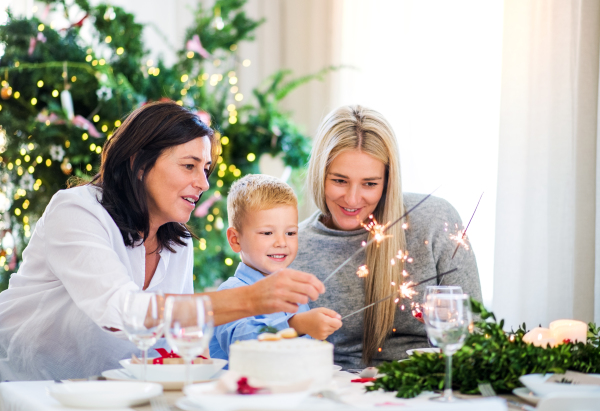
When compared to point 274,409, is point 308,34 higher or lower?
higher

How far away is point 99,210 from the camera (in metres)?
1.70

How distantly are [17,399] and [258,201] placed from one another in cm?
93

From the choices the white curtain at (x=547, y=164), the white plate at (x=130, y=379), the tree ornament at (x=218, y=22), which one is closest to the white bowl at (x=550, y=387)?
the white plate at (x=130, y=379)

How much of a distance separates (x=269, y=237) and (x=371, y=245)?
1.31 feet

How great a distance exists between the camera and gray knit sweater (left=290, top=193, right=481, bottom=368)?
2131 mm

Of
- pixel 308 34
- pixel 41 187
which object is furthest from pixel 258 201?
pixel 308 34

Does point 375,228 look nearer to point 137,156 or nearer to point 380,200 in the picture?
point 380,200

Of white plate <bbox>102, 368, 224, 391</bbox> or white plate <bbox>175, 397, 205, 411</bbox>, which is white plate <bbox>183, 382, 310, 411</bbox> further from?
white plate <bbox>102, 368, 224, 391</bbox>

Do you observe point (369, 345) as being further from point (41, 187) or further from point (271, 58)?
point (271, 58)

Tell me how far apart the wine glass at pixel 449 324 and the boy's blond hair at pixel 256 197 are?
2.92 ft

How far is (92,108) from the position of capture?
322cm

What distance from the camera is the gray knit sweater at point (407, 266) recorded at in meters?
2.13

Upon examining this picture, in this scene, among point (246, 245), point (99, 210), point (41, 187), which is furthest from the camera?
point (41, 187)

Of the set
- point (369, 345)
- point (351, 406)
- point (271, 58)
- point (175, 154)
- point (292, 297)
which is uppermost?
point (271, 58)
